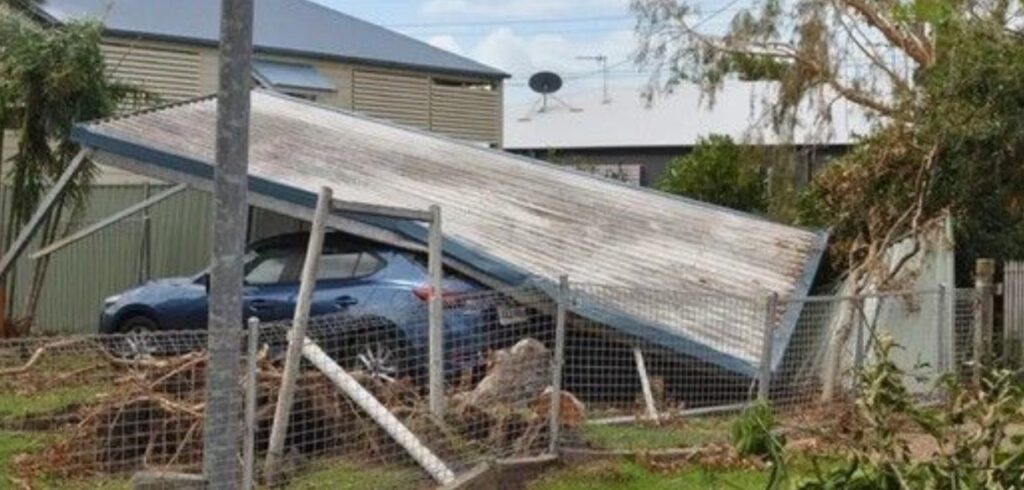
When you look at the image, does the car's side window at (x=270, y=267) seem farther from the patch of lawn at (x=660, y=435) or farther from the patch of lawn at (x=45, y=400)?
the patch of lawn at (x=45, y=400)

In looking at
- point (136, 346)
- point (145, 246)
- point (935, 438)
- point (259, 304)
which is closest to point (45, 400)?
point (136, 346)

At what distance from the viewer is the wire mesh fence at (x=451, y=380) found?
8812 mm

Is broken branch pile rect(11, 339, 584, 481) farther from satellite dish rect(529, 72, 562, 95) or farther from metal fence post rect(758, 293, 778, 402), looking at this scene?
satellite dish rect(529, 72, 562, 95)

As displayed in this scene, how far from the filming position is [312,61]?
27.7m

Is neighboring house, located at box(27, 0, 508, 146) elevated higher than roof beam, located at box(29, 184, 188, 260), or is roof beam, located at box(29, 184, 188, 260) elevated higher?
neighboring house, located at box(27, 0, 508, 146)

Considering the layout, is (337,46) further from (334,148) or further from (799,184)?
(334,148)

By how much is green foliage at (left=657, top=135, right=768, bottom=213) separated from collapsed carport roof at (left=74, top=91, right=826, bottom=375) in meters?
9.11

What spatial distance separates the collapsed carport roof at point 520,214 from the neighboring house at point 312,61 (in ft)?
20.9

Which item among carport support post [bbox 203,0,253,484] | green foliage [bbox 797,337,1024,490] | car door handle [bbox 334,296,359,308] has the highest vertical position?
carport support post [bbox 203,0,253,484]

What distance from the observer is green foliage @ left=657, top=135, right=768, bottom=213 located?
89.5 ft

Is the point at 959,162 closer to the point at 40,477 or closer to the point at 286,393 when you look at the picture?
the point at 286,393

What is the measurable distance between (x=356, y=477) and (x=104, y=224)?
7849 mm

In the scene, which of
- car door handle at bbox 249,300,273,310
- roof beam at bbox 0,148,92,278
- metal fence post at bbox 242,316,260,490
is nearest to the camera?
metal fence post at bbox 242,316,260,490

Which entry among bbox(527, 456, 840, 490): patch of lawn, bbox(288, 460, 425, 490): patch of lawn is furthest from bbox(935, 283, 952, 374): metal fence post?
bbox(288, 460, 425, 490): patch of lawn
